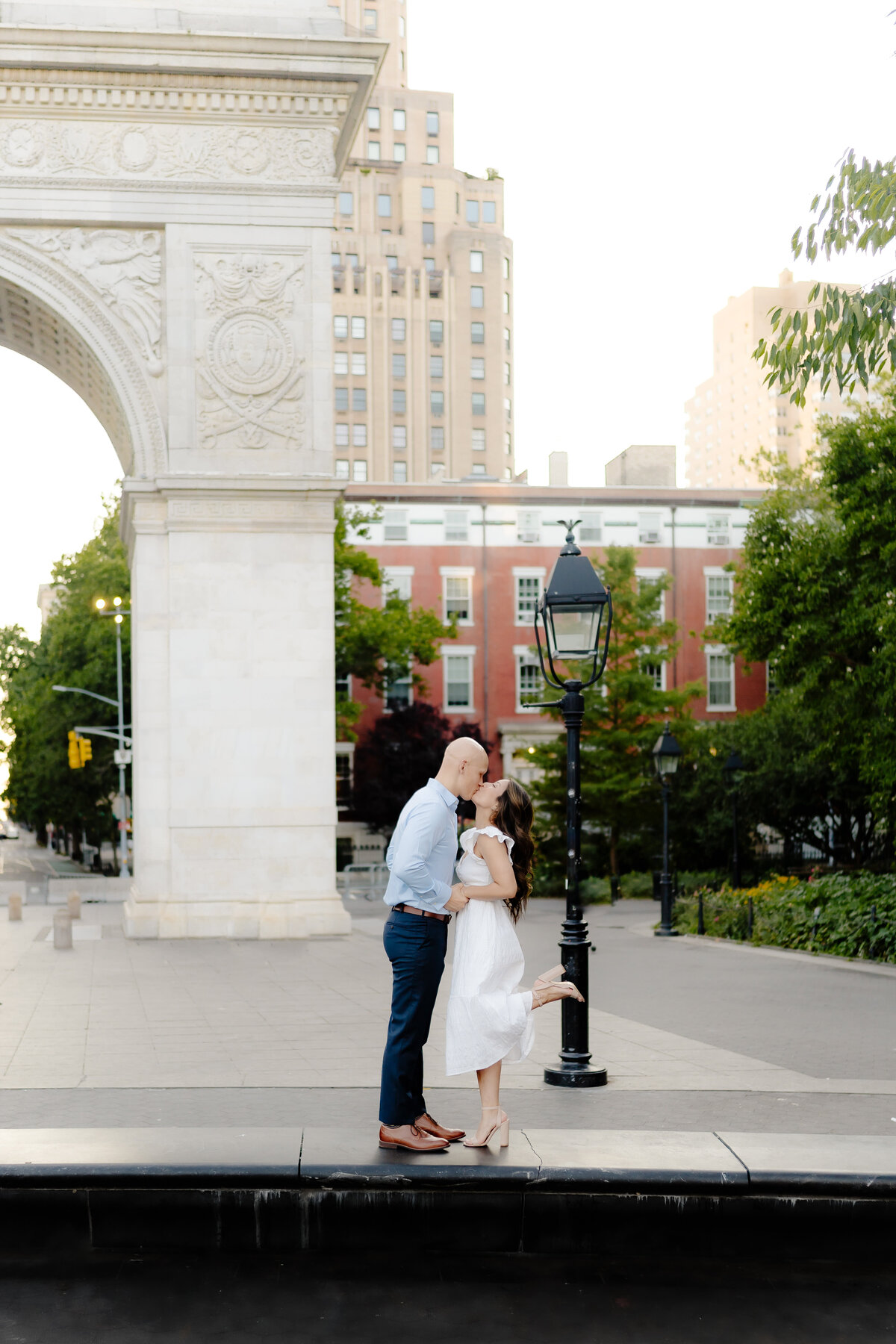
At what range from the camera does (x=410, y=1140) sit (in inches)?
273

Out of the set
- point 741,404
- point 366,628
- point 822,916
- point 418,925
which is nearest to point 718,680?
point 366,628

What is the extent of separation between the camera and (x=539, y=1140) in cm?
726

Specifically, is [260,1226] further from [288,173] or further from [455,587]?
[455,587]

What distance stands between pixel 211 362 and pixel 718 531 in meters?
39.0

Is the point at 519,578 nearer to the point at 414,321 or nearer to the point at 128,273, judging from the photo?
the point at 128,273

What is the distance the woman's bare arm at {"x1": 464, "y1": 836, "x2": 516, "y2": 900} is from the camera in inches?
273

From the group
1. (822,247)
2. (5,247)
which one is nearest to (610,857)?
(5,247)

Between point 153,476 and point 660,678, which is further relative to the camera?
point 660,678

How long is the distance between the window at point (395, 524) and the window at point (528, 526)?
4.58m

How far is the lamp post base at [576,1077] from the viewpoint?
9250mm

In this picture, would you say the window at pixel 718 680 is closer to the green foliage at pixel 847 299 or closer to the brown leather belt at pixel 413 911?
the green foliage at pixel 847 299

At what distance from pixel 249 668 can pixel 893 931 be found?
978cm

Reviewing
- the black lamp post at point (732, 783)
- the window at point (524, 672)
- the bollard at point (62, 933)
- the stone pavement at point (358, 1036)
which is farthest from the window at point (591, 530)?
the bollard at point (62, 933)

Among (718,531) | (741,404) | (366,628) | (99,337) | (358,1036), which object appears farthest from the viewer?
(741,404)
